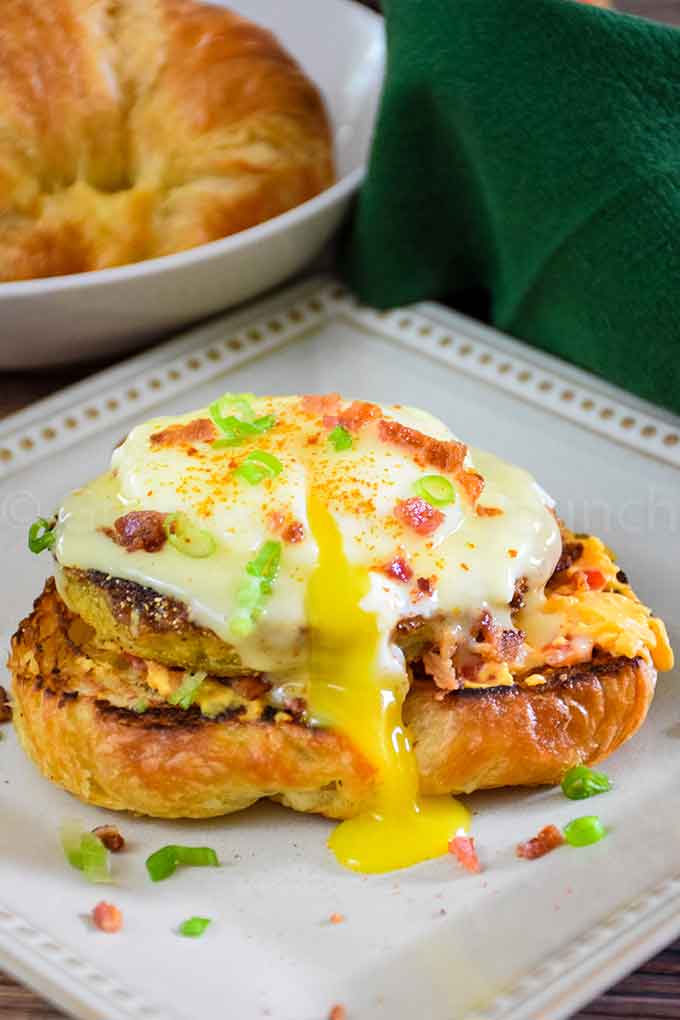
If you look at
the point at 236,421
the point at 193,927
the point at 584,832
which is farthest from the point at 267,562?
the point at 584,832

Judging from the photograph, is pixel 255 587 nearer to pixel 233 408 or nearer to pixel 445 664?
pixel 445 664

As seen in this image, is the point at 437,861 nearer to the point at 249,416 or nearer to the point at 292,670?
the point at 292,670

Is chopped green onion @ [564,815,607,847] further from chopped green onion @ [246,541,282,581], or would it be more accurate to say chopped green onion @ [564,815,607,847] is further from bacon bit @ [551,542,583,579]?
chopped green onion @ [246,541,282,581]

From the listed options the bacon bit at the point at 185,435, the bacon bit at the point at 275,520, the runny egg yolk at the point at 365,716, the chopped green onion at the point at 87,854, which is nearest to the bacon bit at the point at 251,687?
the runny egg yolk at the point at 365,716

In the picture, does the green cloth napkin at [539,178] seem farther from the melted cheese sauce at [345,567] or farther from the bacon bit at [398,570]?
the bacon bit at [398,570]

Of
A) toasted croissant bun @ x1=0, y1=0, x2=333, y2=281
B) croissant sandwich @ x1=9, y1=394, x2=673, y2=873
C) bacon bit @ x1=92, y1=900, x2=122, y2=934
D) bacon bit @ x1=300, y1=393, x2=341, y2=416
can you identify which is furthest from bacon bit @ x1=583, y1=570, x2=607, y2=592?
toasted croissant bun @ x1=0, y1=0, x2=333, y2=281
